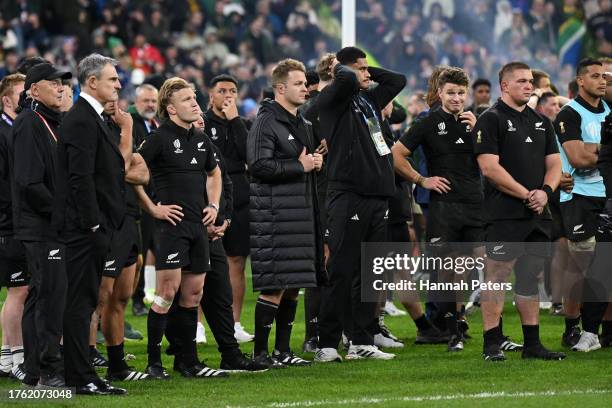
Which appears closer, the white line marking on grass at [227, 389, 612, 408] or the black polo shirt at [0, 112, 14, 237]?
the white line marking on grass at [227, 389, 612, 408]

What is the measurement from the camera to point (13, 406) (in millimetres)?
7535

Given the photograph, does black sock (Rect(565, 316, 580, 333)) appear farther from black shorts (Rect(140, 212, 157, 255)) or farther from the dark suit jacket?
black shorts (Rect(140, 212, 157, 255))

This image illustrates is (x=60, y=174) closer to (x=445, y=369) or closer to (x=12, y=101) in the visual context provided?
(x=12, y=101)

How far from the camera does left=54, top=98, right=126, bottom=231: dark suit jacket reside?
7625 millimetres

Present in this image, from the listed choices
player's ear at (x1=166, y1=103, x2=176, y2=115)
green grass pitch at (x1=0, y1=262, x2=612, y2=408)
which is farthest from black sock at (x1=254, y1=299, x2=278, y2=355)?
player's ear at (x1=166, y1=103, x2=176, y2=115)

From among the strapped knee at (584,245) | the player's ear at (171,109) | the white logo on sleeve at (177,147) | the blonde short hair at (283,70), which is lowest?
the strapped knee at (584,245)

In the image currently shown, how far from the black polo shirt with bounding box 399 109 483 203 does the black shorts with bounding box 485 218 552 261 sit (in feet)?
3.56

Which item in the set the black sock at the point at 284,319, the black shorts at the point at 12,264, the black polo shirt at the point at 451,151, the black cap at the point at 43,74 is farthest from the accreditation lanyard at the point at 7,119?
the black polo shirt at the point at 451,151

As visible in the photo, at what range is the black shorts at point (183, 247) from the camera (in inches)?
341

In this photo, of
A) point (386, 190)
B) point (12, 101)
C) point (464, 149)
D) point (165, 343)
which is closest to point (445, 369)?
point (386, 190)

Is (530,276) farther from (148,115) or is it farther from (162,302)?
→ (148,115)

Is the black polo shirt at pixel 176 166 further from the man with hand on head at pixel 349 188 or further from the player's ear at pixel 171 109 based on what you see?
the man with hand on head at pixel 349 188

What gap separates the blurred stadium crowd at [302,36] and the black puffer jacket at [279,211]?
13.0 metres

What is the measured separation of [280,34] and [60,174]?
18321mm
